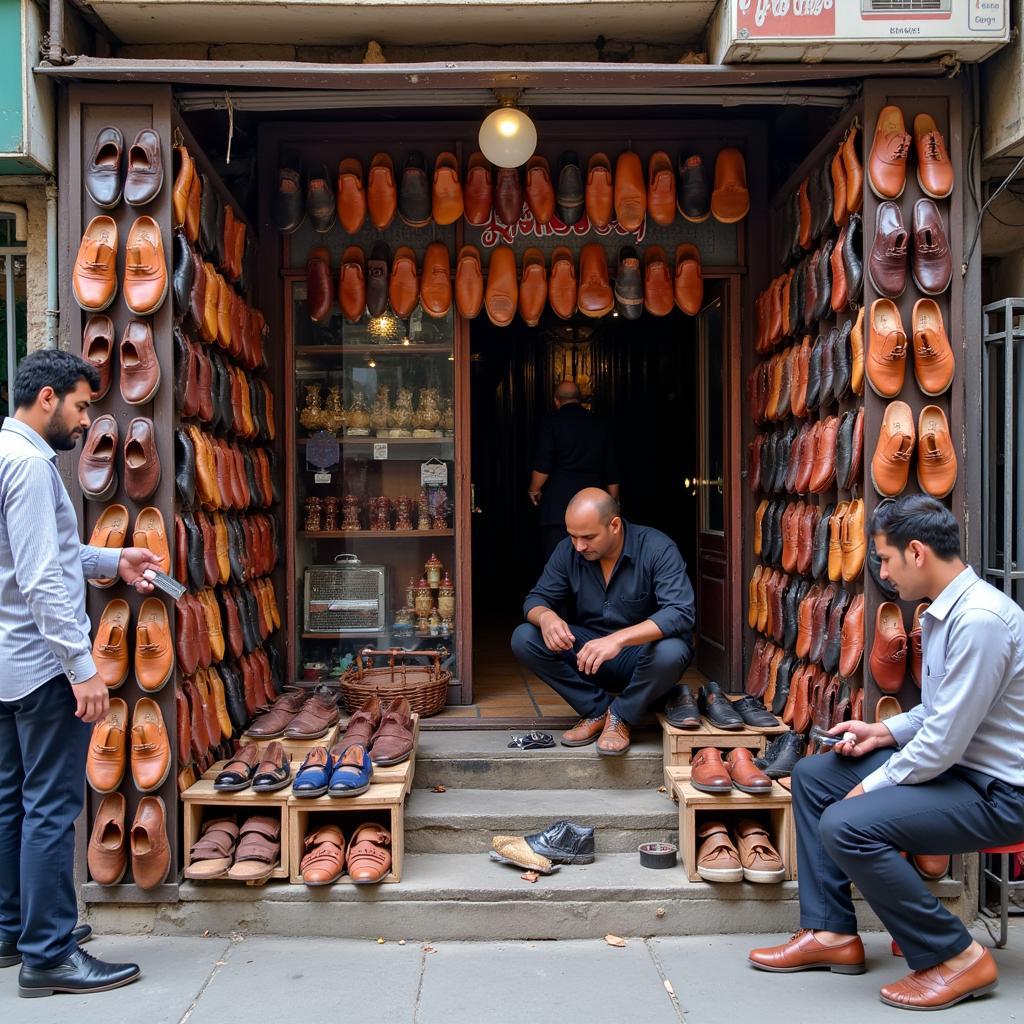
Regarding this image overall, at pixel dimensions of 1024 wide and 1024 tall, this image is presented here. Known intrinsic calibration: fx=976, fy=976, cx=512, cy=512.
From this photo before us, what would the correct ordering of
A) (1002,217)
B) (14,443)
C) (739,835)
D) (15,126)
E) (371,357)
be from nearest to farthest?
(14,443) → (15,126) → (739,835) → (1002,217) → (371,357)

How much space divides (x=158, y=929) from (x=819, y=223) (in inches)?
142

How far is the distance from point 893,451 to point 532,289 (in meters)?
2.04

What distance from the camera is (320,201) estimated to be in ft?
15.1

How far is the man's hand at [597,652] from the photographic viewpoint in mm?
3873

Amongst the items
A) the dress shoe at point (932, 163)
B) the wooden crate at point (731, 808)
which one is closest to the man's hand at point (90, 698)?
the wooden crate at point (731, 808)

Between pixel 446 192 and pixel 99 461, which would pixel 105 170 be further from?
pixel 446 192

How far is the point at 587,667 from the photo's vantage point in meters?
3.91

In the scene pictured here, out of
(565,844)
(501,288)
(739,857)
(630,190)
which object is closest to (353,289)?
(501,288)

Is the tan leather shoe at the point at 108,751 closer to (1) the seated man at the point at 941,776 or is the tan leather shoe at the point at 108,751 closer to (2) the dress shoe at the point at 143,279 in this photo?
(2) the dress shoe at the point at 143,279

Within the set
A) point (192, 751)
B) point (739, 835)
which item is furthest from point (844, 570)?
point (192, 751)

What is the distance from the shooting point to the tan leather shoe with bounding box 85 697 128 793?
10.7 feet

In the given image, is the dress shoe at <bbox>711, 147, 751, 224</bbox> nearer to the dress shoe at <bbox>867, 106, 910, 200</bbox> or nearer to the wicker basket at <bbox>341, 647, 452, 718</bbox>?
the dress shoe at <bbox>867, 106, 910, 200</bbox>

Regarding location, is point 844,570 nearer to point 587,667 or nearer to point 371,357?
point 587,667

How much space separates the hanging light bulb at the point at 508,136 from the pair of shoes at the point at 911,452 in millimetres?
1744
